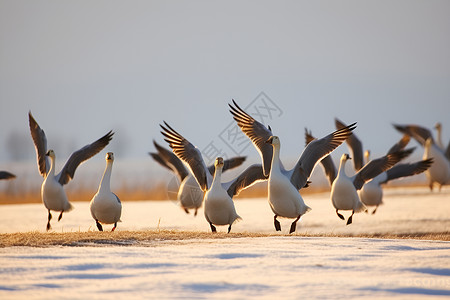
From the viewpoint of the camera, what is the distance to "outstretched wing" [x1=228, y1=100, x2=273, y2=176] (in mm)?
11469

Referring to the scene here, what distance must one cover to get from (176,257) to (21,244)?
1.92 meters

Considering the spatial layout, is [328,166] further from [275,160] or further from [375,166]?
[275,160]

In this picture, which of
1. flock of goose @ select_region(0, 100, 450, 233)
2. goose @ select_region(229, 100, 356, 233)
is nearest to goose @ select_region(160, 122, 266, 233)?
flock of goose @ select_region(0, 100, 450, 233)

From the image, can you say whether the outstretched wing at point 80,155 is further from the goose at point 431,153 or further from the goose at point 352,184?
the goose at point 431,153

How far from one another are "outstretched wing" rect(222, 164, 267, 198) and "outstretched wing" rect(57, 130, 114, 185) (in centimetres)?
355

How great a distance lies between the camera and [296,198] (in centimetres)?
1002

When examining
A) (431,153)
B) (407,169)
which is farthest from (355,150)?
(431,153)

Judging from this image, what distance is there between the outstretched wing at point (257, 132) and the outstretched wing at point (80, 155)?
3.32 meters

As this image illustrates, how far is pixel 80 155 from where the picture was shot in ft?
45.5

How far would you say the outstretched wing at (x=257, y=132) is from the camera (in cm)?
1147

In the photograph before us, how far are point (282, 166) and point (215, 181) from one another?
1.44m

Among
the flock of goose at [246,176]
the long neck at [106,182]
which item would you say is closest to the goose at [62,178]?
the flock of goose at [246,176]

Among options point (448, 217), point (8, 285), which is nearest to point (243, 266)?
point (8, 285)

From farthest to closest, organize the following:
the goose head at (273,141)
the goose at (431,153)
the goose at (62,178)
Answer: the goose at (431,153) < the goose at (62,178) < the goose head at (273,141)
